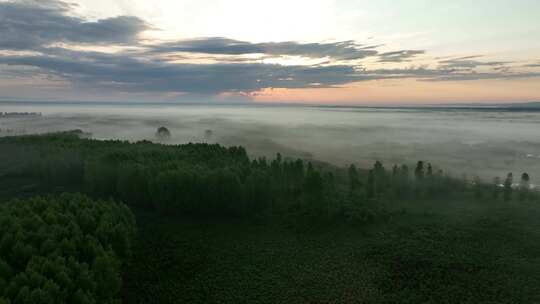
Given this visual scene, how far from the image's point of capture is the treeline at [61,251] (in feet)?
75.7

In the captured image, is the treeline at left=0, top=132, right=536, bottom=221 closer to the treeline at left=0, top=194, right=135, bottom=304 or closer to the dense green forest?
the dense green forest

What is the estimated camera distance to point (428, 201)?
7231 cm

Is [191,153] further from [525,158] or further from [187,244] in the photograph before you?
[525,158]

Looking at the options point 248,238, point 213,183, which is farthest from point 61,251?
point 213,183

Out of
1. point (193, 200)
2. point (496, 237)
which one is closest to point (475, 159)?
point (496, 237)

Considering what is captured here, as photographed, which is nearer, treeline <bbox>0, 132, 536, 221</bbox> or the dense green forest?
the dense green forest

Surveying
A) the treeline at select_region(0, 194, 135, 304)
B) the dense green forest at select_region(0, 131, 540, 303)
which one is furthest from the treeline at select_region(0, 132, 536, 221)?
the treeline at select_region(0, 194, 135, 304)

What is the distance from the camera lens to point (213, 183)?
183 ft

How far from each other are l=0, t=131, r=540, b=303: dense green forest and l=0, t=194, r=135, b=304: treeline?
0.11 meters

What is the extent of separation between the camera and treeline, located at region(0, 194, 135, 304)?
75.7 ft

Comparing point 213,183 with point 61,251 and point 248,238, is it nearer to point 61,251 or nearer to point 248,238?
point 248,238

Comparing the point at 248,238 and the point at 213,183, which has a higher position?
the point at 213,183

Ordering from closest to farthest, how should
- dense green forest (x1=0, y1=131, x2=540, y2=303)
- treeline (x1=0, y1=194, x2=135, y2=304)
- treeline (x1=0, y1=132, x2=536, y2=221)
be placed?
1. treeline (x1=0, y1=194, x2=135, y2=304)
2. dense green forest (x1=0, y1=131, x2=540, y2=303)
3. treeline (x1=0, y1=132, x2=536, y2=221)

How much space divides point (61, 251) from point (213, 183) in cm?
2864
